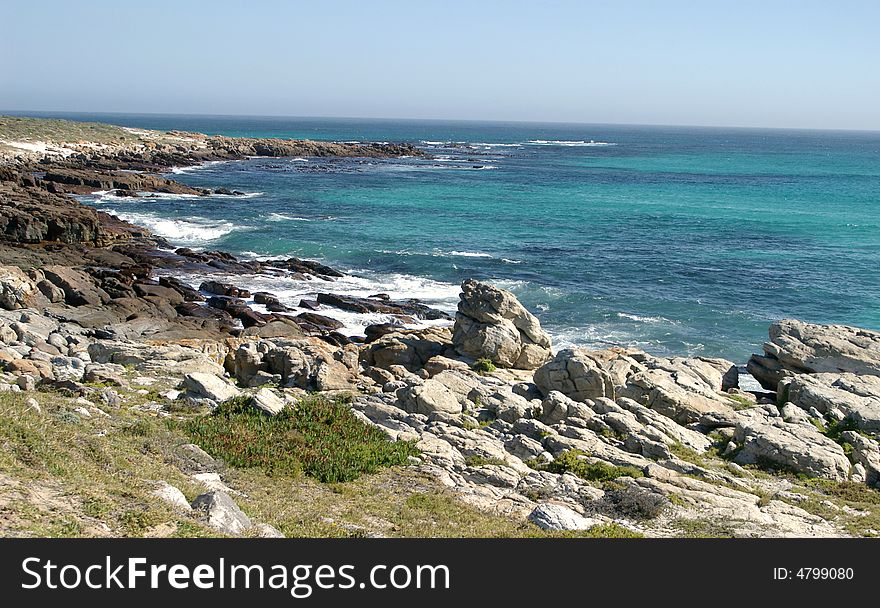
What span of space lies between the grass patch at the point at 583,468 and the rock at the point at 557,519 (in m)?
2.53

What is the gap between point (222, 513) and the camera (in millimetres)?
11289

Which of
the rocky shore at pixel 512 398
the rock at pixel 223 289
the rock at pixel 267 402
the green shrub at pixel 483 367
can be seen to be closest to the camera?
the rocky shore at pixel 512 398

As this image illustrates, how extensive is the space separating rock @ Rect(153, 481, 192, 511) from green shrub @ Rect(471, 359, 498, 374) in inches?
596

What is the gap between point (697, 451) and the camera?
19094mm

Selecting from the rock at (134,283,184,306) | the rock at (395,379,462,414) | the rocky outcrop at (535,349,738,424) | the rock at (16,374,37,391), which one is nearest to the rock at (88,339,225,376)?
the rock at (16,374,37,391)

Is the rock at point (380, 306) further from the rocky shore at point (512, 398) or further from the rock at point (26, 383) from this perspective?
the rock at point (26, 383)

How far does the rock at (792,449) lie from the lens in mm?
17763

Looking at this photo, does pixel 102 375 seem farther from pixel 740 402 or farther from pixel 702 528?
pixel 740 402

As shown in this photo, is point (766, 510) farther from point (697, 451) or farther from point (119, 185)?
point (119, 185)

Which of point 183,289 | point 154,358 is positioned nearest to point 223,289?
point 183,289

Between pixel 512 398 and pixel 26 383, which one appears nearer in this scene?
pixel 26 383

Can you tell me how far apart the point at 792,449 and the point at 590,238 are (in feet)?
146

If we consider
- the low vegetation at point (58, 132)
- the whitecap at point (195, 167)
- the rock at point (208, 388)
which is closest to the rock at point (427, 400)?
the rock at point (208, 388)

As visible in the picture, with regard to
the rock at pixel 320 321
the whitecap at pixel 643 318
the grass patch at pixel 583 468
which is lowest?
the rock at pixel 320 321
